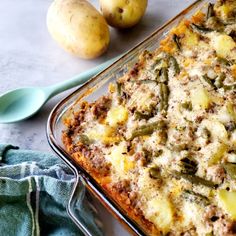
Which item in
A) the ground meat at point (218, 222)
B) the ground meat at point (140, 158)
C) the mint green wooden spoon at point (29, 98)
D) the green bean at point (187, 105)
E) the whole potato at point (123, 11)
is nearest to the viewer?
the ground meat at point (218, 222)

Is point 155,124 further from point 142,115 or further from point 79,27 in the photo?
point 79,27

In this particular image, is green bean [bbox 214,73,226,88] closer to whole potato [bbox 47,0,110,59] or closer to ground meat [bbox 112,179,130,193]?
ground meat [bbox 112,179,130,193]

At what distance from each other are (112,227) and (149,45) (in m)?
0.82

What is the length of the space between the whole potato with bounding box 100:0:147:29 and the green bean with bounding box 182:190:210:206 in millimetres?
1146

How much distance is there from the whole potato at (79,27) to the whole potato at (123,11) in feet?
0.30

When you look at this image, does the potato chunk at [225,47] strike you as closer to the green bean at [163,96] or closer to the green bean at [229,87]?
the green bean at [229,87]

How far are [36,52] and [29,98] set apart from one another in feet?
1.15

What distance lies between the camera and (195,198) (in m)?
1.93

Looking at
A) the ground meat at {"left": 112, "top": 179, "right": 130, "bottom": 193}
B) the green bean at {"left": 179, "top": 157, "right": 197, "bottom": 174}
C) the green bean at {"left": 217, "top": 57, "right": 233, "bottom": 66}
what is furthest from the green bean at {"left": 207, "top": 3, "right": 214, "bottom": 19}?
the ground meat at {"left": 112, "top": 179, "right": 130, "bottom": 193}

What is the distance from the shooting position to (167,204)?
1938 mm

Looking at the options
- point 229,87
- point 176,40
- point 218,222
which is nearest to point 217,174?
point 218,222

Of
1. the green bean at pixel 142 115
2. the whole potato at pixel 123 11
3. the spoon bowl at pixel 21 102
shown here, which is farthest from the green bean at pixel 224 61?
the spoon bowl at pixel 21 102

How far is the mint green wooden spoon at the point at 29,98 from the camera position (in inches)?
104

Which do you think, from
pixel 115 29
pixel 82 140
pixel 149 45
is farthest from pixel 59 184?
pixel 115 29
